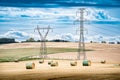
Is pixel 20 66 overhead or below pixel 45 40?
below

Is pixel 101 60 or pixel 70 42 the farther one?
pixel 101 60

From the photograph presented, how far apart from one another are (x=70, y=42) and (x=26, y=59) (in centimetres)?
211

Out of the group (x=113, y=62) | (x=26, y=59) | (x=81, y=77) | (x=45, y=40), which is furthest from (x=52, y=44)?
(x=81, y=77)

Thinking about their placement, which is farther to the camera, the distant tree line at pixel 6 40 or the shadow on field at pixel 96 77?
the distant tree line at pixel 6 40

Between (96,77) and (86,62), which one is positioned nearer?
(96,77)

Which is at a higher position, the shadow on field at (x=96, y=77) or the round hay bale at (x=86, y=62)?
the round hay bale at (x=86, y=62)

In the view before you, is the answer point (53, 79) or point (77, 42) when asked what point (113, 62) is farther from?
point (53, 79)

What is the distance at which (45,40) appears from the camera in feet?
50.7

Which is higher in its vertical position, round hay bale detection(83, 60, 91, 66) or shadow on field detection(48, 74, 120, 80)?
round hay bale detection(83, 60, 91, 66)

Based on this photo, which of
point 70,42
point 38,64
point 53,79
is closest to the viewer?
point 53,79

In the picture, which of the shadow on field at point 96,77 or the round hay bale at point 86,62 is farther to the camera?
the round hay bale at point 86,62

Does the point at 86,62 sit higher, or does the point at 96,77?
the point at 86,62

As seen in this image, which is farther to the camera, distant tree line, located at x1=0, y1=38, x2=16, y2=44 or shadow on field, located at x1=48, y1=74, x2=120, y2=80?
distant tree line, located at x1=0, y1=38, x2=16, y2=44

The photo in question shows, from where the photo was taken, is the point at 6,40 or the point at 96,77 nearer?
the point at 96,77
